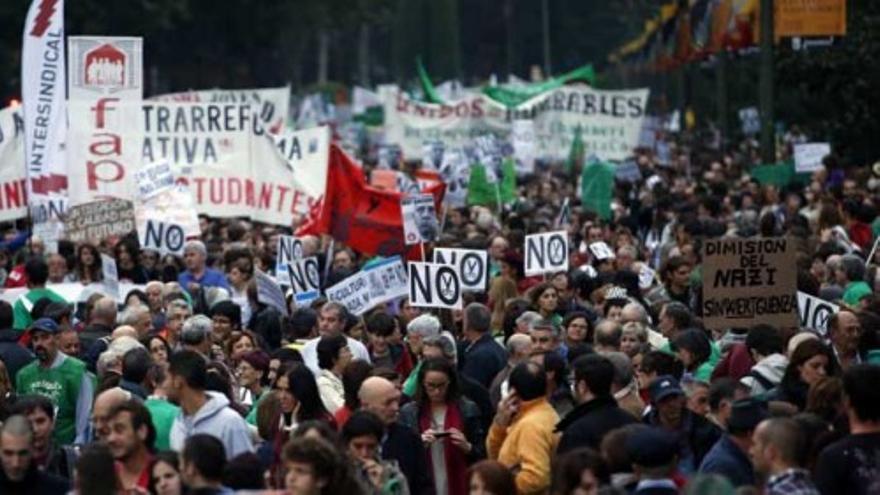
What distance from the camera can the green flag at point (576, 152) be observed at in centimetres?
4597

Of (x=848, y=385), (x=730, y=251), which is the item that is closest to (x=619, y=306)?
(x=730, y=251)

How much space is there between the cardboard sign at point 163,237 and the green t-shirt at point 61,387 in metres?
9.64

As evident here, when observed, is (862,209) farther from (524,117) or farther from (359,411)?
(524,117)

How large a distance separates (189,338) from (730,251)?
3.11 metres

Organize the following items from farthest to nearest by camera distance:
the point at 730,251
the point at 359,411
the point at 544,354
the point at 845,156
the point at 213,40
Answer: the point at 213,40 → the point at 845,156 → the point at 730,251 → the point at 544,354 → the point at 359,411

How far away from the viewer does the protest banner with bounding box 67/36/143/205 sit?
27719mm

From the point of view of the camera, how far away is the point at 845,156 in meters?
42.3

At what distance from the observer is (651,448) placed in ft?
34.8

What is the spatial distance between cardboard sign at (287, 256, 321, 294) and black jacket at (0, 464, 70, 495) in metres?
9.76

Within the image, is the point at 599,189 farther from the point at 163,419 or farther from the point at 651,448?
the point at 651,448

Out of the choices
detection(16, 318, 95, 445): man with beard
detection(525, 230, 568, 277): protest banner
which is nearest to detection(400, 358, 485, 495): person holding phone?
detection(16, 318, 95, 445): man with beard

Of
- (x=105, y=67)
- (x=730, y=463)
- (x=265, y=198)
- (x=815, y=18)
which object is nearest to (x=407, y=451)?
(x=730, y=463)

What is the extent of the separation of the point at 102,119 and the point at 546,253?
7.71 meters

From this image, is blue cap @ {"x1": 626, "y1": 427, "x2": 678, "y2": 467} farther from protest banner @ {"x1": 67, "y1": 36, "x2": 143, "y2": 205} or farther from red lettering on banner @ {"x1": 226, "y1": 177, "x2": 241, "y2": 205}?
red lettering on banner @ {"x1": 226, "y1": 177, "x2": 241, "y2": 205}
